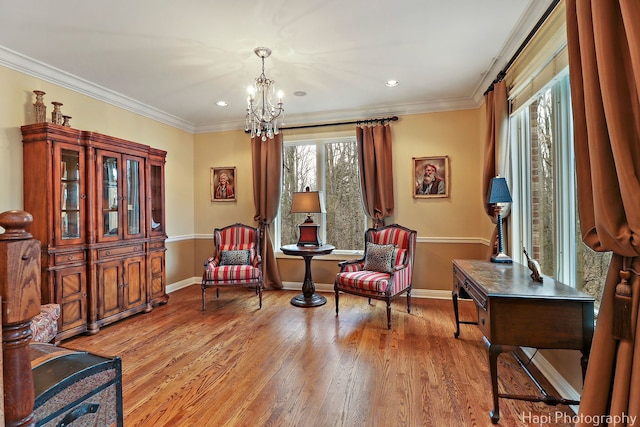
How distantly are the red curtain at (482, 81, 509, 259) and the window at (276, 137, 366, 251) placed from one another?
1799 mm

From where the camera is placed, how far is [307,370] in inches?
97.6

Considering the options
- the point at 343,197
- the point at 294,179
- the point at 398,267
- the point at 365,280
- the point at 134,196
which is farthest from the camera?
the point at 294,179

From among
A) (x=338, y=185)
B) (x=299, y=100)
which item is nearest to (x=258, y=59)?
(x=299, y=100)

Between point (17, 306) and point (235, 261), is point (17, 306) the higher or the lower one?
the higher one

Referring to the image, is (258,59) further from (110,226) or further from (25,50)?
(110,226)

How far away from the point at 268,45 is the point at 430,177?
8.84 ft

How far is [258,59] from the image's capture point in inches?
121

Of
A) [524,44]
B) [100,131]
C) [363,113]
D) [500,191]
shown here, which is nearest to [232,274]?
[100,131]

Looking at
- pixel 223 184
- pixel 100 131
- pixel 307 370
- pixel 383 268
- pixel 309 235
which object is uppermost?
pixel 100 131

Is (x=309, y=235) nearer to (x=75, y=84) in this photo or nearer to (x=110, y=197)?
(x=110, y=197)

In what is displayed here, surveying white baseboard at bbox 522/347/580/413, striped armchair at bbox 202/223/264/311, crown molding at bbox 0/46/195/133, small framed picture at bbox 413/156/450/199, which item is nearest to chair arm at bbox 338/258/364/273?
striped armchair at bbox 202/223/264/311

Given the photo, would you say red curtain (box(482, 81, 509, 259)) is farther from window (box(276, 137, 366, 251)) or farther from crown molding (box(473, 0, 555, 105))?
window (box(276, 137, 366, 251))

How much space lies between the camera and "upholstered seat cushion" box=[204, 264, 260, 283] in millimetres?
3943

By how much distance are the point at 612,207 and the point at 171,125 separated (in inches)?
204
